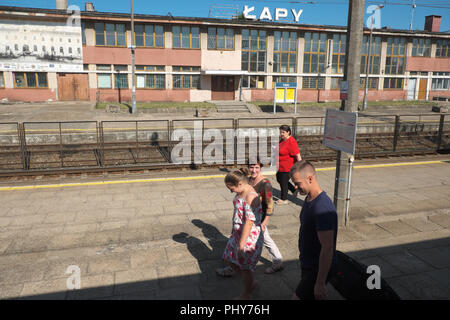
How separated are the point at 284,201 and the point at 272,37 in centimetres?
3107

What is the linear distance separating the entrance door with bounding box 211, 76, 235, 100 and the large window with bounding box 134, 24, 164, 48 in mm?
6219

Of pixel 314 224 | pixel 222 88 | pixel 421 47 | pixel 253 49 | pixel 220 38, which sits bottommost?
pixel 314 224

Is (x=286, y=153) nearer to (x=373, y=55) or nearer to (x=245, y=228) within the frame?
(x=245, y=228)

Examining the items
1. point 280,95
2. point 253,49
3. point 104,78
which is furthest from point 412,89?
point 104,78

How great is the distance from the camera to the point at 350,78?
642 centimetres

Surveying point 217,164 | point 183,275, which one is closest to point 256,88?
point 217,164

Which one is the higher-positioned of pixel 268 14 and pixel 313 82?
pixel 268 14

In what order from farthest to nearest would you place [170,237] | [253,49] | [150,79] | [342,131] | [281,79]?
[281,79], [253,49], [150,79], [170,237], [342,131]

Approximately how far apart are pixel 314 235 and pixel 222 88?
Answer: 33.4m

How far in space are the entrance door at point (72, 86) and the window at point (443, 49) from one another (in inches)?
1553

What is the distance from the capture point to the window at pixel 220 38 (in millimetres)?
34250

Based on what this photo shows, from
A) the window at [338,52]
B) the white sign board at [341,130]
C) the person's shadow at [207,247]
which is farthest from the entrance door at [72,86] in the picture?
the white sign board at [341,130]

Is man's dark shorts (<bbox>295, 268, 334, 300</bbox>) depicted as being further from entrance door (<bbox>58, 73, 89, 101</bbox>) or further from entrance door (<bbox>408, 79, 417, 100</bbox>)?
entrance door (<bbox>408, 79, 417, 100</bbox>)

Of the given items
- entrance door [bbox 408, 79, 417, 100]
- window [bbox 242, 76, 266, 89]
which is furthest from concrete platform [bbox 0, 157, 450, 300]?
entrance door [bbox 408, 79, 417, 100]
